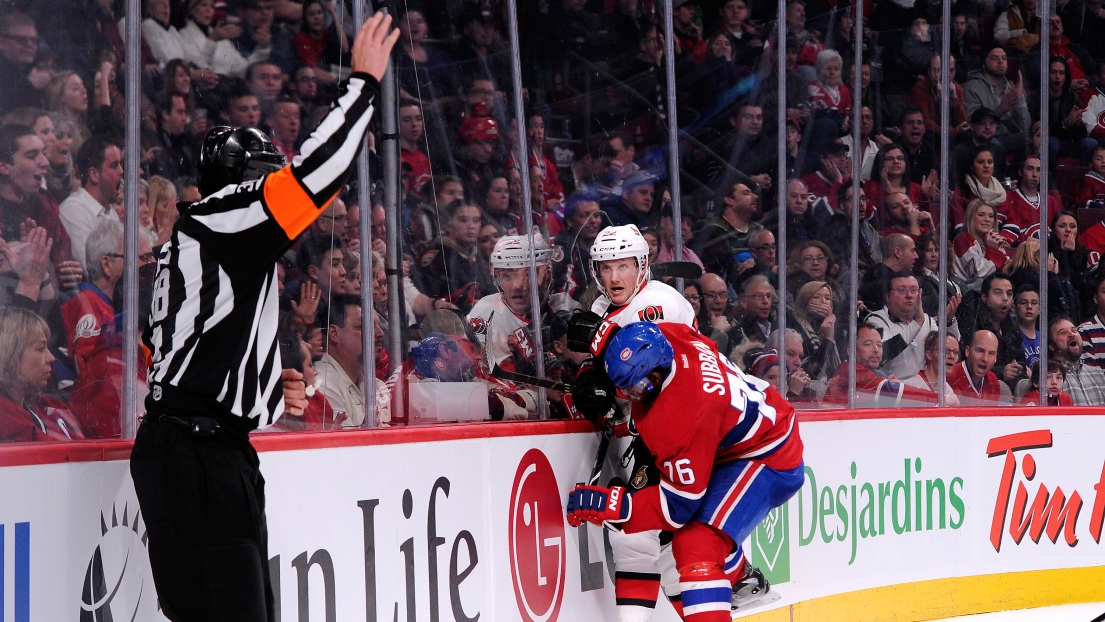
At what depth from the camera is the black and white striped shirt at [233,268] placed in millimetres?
1984

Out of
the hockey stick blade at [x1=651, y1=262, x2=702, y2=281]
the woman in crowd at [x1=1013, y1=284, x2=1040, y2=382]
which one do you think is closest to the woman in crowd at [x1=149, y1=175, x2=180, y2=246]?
the hockey stick blade at [x1=651, y1=262, x2=702, y2=281]

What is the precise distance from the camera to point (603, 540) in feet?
12.0

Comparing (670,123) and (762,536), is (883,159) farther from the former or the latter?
(762,536)

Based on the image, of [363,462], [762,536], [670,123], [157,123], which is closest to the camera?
[157,123]

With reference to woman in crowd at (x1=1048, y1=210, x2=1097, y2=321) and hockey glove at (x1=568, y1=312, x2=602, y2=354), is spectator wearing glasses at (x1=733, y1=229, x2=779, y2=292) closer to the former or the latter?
hockey glove at (x1=568, y1=312, x2=602, y2=354)

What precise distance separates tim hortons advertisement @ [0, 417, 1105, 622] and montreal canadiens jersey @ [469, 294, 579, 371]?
1.17ft

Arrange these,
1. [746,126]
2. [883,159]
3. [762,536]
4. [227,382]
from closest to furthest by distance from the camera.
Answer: [227,382] < [762,536] < [746,126] < [883,159]

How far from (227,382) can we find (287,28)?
1299 millimetres

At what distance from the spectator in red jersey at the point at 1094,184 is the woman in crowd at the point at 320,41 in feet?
13.5

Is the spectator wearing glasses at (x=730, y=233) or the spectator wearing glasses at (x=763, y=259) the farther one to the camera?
the spectator wearing glasses at (x=763, y=259)

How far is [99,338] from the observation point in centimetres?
251

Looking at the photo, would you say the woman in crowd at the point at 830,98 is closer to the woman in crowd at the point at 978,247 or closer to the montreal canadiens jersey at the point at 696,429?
the woman in crowd at the point at 978,247

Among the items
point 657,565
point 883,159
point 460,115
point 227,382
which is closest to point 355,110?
point 227,382

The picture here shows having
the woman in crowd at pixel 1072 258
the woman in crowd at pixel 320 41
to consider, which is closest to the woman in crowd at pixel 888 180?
the woman in crowd at pixel 1072 258
